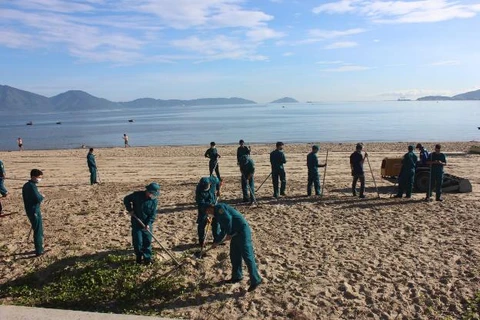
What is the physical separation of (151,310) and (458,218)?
27.7ft

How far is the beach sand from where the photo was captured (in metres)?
6.71

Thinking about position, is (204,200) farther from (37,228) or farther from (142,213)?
(37,228)

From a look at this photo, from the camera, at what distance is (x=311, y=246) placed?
29.7 feet

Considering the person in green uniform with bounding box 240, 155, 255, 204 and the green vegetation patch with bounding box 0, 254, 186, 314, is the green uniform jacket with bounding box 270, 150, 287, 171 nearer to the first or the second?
the person in green uniform with bounding box 240, 155, 255, 204

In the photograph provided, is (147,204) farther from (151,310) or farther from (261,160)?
(261,160)

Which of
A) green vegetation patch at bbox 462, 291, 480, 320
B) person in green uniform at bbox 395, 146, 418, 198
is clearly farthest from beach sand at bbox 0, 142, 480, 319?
person in green uniform at bbox 395, 146, 418, 198

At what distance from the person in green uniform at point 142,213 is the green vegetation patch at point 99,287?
28 centimetres

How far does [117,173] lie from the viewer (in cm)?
2108

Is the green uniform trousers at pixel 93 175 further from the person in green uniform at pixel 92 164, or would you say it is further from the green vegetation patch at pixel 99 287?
the green vegetation patch at pixel 99 287

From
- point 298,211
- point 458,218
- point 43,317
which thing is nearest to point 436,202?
point 458,218

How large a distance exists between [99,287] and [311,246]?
4463 millimetres

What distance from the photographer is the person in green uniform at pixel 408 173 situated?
41.7 ft

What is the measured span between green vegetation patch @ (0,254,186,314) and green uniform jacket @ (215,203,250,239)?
1.42 metres

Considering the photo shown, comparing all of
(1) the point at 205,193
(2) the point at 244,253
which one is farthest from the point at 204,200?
(2) the point at 244,253
